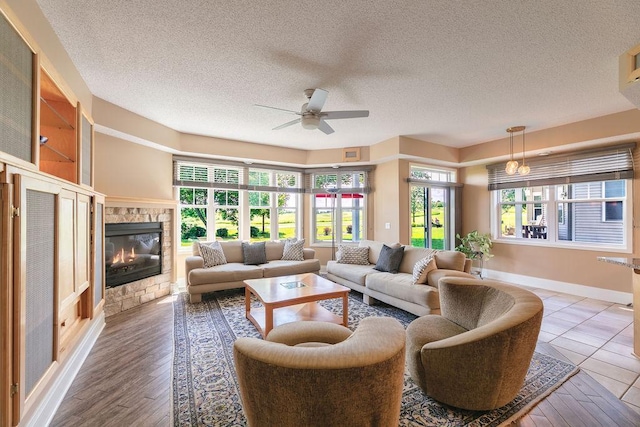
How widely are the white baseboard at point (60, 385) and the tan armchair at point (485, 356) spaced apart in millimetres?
2363

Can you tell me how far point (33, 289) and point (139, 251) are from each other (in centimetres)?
271

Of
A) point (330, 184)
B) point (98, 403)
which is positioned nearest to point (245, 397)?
point (98, 403)

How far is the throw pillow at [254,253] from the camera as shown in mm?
4723

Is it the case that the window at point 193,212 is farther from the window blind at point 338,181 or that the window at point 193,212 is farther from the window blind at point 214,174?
the window blind at point 338,181

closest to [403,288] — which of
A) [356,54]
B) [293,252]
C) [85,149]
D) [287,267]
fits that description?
[287,267]

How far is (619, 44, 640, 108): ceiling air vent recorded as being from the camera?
222 centimetres

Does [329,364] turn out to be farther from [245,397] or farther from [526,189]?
[526,189]

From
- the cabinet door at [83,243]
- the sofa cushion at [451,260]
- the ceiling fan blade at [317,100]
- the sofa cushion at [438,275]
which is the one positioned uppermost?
the ceiling fan blade at [317,100]

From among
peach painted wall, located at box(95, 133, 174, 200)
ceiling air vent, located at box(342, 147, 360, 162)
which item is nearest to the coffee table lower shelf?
peach painted wall, located at box(95, 133, 174, 200)

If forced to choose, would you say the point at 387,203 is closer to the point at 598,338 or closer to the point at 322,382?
the point at 598,338

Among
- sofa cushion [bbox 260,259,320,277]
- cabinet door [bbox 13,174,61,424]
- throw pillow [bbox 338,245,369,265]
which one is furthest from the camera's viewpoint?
throw pillow [bbox 338,245,369,265]

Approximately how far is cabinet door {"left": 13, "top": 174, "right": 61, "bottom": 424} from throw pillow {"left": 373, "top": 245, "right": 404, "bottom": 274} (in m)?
3.55

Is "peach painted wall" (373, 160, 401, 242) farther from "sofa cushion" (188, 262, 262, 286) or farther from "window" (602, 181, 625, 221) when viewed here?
"window" (602, 181, 625, 221)

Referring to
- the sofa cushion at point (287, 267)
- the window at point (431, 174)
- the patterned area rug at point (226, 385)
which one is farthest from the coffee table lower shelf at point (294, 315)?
the window at point (431, 174)
